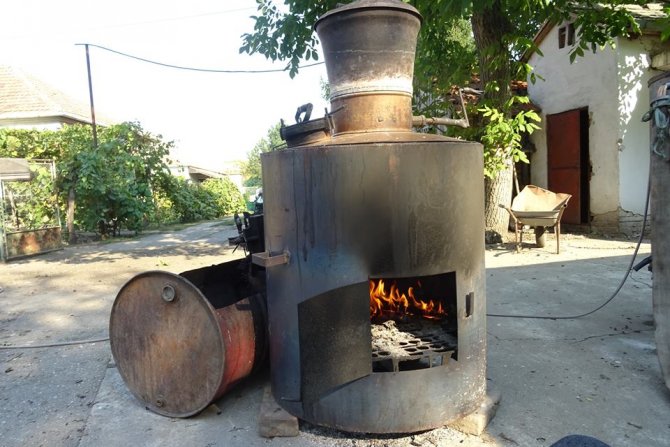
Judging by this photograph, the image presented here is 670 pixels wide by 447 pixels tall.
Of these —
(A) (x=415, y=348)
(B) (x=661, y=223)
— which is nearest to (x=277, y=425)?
(A) (x=415, y=348)

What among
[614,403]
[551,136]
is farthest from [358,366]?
[551,136]

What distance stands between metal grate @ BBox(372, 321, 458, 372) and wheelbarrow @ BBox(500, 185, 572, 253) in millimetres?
5554

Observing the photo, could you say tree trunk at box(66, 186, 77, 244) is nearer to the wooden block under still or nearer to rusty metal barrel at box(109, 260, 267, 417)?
rusty metal barrel at box(109, 260, 267, 417)

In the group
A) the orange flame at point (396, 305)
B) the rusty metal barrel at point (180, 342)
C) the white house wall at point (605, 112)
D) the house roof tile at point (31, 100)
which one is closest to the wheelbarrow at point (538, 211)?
the white house wall at point (605, 112)

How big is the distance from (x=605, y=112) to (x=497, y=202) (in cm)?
312

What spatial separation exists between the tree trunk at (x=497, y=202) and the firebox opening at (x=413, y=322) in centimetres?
577

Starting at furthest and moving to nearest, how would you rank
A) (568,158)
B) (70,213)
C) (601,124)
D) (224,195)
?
(224,195), (70,213), (568,158), (601,124)

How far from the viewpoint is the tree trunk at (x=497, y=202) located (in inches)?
330

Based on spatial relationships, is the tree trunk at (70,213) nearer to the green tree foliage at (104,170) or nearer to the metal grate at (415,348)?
the green tree foliage at (104,170)

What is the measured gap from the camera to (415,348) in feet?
8.13

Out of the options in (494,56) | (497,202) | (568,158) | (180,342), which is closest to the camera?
(180,342)

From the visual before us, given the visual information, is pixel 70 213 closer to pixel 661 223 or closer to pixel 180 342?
pixel 180 342

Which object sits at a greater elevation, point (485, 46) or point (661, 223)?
point (485, 46)

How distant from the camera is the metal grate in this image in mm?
2367
